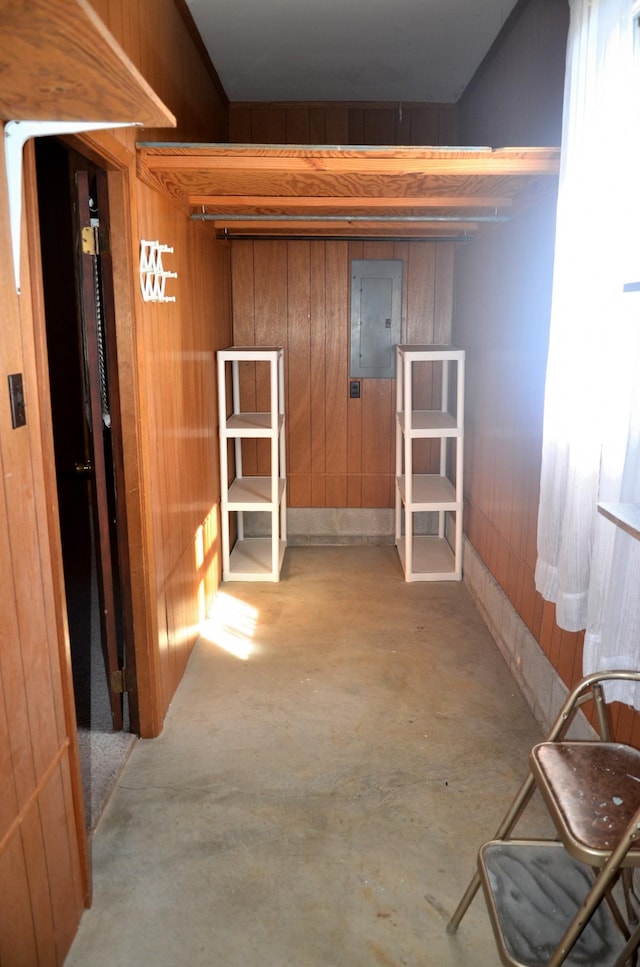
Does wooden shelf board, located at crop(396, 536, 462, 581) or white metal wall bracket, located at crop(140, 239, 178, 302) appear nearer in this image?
white metal wall bracket, located at crop(140, 239, 178, 302)

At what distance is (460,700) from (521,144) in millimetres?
2483

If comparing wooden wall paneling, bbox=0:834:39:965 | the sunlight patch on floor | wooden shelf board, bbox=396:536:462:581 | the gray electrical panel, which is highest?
the gray electrical panel

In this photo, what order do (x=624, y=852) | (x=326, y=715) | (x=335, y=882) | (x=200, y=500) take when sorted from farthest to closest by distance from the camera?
(x=200, y=500), (x=326, y=715), (x=335, y=882), (x=624, y=852)

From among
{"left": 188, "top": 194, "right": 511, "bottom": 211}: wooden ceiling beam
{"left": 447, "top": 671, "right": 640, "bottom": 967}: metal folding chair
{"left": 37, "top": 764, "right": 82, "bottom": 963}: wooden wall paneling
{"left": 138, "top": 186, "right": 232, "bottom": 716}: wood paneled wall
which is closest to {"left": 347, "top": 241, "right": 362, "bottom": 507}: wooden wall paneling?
{"left": 138, "top": 186, "right": 232, "bottom": 716}: wood paneled wall

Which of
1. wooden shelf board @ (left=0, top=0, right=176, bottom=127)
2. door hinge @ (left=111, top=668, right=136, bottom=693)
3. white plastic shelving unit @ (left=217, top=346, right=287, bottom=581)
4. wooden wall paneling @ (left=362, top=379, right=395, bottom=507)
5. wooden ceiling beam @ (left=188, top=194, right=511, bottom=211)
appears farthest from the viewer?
wooden wall paneling @ (left=362, top=379, right=395, bottom=507)

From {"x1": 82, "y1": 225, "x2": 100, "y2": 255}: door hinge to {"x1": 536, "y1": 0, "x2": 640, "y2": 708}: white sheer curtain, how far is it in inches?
61.1

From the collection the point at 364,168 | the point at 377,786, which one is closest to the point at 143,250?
the point at 364,168

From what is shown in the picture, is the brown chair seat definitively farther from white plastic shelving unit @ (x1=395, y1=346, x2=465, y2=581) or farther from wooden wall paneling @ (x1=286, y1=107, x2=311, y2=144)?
wooden wall paneling @ (x1=286, y1=107, x2=311, y2=144)

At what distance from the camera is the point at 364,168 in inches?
99.8

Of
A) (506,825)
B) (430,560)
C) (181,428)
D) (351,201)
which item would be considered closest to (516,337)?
(351,201)

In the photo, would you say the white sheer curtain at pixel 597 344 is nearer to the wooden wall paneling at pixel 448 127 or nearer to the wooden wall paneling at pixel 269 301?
the wooden wall paneling at pixel 448 127

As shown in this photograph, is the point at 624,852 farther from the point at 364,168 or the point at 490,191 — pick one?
the point at 490,191

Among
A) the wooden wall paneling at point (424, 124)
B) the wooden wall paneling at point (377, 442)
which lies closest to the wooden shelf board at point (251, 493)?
the wooden wall paneling at point (377, 442)

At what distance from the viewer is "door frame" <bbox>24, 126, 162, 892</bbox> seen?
5.53 feet
